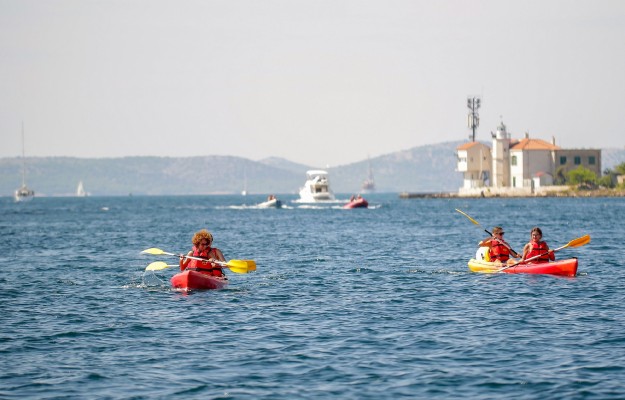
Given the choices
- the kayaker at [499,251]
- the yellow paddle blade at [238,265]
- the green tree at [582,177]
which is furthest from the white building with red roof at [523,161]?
the yellow paddle blade at [238,265]

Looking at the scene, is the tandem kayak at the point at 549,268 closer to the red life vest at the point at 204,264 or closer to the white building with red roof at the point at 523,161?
the red life vest at the point at 204,264

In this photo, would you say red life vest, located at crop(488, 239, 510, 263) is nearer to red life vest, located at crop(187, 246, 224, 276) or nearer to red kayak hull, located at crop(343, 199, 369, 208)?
red life vest, located at crop(187, 246, 224, 276)

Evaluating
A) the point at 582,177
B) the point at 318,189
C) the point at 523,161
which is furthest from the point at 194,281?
the point at 318,189

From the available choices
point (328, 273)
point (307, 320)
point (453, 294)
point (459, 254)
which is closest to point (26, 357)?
point (307, 320)

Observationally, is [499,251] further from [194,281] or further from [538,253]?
[194,281]

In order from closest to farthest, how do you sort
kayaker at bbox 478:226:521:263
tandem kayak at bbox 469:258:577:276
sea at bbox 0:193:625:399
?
sea at bbox 0:193:625:399
tandem kayak at bbox 469:258:577:276
kayaker at bbox 478:226:521:263

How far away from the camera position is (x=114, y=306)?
2625 centimetres

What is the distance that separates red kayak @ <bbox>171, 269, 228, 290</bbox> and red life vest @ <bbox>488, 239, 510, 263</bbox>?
32.6 ft

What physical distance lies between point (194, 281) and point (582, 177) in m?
134

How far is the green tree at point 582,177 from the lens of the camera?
154000mm

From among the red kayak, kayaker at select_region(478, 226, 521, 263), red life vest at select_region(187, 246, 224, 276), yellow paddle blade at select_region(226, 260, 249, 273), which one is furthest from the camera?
kayaker at select_region(478, 226, 521, 263)

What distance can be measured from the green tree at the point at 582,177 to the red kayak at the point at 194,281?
133049 millimetres

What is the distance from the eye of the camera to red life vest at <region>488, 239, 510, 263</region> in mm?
33031

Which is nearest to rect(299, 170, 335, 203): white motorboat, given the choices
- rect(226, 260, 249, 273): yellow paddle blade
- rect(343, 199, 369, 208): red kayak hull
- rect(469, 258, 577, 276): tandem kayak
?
rect(343, 199, 369, 208): red kayak hull
